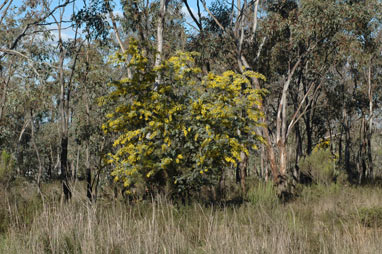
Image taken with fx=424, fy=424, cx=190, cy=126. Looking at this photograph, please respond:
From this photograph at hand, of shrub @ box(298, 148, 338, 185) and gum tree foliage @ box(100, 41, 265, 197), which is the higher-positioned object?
gum tree foliage @ box(100, 41, 265, 197)

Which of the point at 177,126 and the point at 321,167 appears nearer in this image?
the point at 177,126

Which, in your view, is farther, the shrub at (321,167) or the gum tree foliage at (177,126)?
the shrub at (321,167)

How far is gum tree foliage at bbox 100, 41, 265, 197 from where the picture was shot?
7859mm

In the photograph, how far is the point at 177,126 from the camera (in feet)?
25.7

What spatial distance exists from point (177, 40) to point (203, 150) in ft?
39.6

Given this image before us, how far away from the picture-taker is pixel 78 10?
42.3 feet

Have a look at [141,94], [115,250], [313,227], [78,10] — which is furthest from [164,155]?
[78,10]

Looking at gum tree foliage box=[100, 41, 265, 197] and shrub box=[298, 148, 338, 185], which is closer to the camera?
gum tree foliage box=[100, 41, 265, 197]

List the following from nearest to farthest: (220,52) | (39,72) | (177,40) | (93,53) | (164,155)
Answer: (164,155), (39,72), (220,52), (93,53), (177,40)

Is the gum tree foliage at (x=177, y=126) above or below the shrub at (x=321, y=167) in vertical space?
above

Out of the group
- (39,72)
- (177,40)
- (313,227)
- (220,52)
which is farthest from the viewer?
(177,40)

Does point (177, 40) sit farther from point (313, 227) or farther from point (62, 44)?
point (313, 227)

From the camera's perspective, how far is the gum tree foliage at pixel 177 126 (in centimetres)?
786

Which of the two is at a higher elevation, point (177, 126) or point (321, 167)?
point (177, 126)
